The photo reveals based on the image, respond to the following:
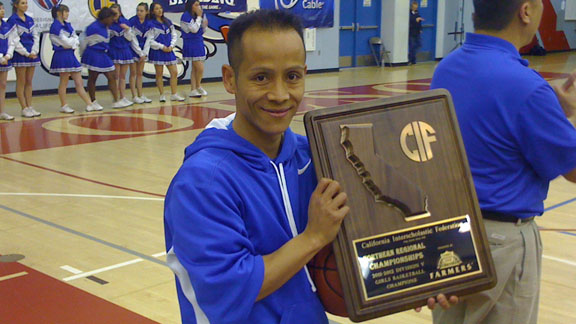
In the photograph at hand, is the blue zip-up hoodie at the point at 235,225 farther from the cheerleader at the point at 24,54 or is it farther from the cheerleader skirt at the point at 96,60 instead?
the cheerleader skirt at the point at 96,60

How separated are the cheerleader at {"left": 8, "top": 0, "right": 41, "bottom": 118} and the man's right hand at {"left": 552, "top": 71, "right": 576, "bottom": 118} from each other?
8.53m

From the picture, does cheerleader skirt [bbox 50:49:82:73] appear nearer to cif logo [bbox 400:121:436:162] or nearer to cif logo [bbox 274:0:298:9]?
cif logo [bbox 274:0:298:9]

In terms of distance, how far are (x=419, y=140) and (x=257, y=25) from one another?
445 mm

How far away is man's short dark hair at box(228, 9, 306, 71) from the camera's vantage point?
4.50ft

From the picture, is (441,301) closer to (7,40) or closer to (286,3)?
(7,40)

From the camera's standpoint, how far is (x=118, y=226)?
448cm

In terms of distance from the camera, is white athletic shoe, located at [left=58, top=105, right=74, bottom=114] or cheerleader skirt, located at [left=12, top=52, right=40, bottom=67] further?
white athletic shoe, located at [left=58, top=105, right=74, bottom=114]

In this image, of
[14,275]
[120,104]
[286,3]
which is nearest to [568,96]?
[14,275]

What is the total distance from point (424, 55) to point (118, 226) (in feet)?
53.2

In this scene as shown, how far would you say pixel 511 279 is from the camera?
6.34 feet

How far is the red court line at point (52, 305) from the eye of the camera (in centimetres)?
307

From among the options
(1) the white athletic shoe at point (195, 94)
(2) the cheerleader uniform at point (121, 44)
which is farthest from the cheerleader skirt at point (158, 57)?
(1) the white athletic shoe at point (195, 94)

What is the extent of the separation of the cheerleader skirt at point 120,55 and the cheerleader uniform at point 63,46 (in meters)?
0.82

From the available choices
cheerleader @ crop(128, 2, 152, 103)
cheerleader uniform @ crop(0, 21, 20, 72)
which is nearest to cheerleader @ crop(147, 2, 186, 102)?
cheerleader @ crop(128, 2, 152, 103)
